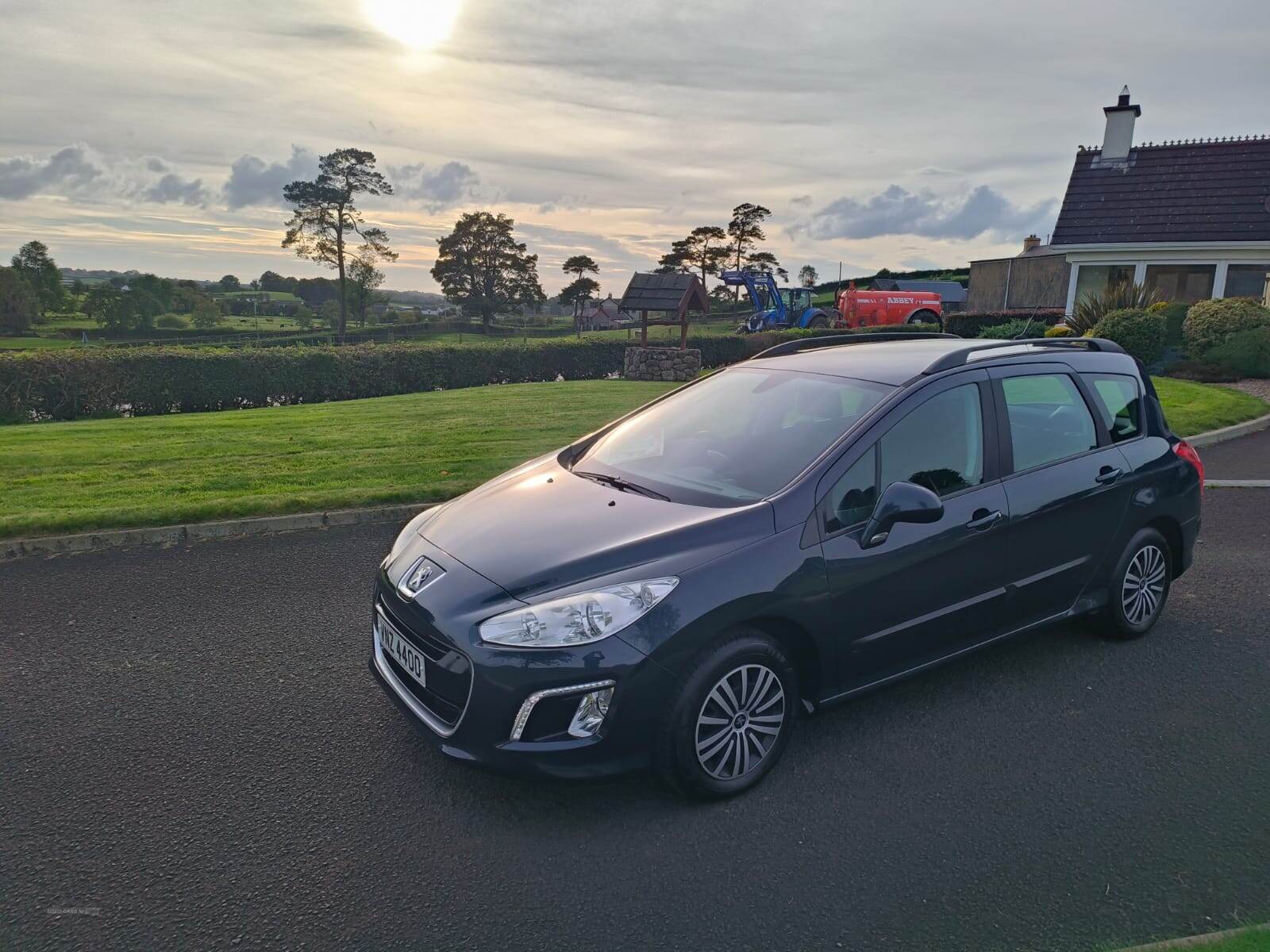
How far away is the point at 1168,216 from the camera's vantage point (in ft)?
74.8

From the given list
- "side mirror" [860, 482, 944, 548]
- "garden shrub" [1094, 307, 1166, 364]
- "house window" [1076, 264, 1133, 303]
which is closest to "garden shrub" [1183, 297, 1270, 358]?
A: "garden shrub" [1094, 307, 1166, 364]

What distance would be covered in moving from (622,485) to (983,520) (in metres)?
1.69

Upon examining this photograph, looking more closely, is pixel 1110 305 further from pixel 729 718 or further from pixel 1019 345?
pixel 729 718

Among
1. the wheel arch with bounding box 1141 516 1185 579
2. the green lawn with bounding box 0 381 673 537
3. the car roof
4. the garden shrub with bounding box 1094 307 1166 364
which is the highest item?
the garden shrub with bounding box 1094 307 1166 364

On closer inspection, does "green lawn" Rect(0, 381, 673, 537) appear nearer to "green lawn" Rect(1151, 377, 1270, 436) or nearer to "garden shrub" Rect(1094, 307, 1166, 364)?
"green lawn" Rect(1151, 377, 1270, 436)

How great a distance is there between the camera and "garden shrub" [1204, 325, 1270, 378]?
51.8ft

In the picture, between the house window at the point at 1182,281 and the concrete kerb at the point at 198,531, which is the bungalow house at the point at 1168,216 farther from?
the concrete kerb at the point at 198,531

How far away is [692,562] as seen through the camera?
321 cm

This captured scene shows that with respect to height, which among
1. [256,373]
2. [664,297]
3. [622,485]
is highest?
[664,297]

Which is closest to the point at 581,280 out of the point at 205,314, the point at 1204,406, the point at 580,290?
the point at 580,290

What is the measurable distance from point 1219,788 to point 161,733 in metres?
4.51

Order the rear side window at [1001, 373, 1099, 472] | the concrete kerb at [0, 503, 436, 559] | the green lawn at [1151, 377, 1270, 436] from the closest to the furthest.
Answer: the rear side window at [1001, 373, 1099, 472], the concrete kerb at [0, 503, 436, 559], the green lawn at [1151, 377, 1270, 436]

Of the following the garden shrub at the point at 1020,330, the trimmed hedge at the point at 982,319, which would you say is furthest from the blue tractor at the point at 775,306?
the garden shrub at the point at 1020,330

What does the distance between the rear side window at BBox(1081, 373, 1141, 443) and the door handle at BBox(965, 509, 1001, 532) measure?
4.10ft
